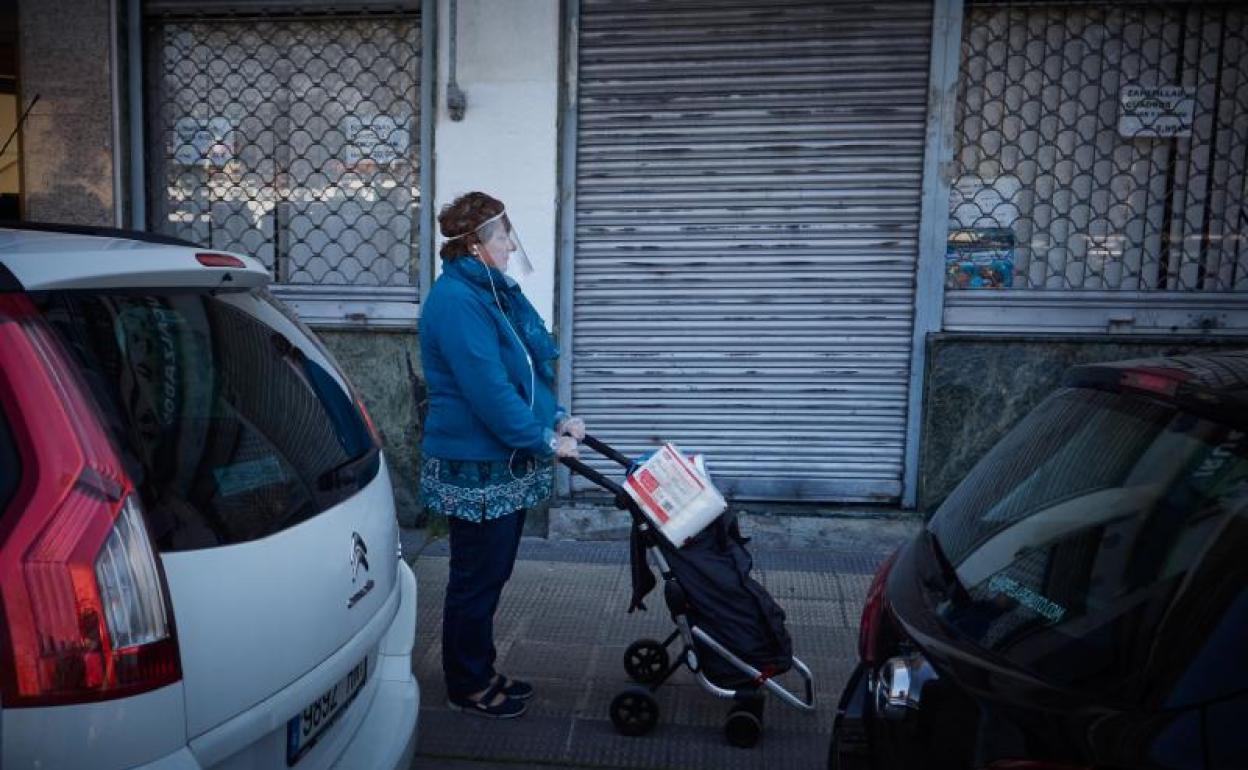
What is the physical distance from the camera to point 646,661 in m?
4.30

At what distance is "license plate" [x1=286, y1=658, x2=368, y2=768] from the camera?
2.37m

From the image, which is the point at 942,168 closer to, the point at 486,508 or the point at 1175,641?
the point at 486,508

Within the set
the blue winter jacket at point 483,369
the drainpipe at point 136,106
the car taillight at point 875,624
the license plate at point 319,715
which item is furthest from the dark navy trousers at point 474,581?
the drainpipe at point 136,106

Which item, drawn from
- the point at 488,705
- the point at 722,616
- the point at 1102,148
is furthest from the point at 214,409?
the point at 1102,148

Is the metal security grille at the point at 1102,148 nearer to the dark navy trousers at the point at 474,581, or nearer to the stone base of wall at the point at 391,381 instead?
the stone base of wall at the point at 391,381

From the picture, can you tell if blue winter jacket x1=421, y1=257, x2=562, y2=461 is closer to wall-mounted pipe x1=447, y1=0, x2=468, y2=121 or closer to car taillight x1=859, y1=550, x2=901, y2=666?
car taillight x1=859, y1=550, x2=901, y2=666

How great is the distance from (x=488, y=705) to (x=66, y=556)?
8.17 feet

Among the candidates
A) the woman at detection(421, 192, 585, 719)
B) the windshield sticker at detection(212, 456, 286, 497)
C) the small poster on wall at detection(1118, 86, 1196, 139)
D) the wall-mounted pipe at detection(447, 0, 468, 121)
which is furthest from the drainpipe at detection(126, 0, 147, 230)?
the small poster on wall at detection(1118, 86, 1196, 139)

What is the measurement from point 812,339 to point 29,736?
16.7ft

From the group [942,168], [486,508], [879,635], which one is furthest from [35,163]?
[879,635]

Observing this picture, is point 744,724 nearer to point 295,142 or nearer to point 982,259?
point 982,259

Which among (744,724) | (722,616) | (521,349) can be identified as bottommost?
(744,724)

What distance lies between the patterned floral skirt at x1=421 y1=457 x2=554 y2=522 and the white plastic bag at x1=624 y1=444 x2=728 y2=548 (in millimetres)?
411

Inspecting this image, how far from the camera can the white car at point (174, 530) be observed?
1853 millimetres
